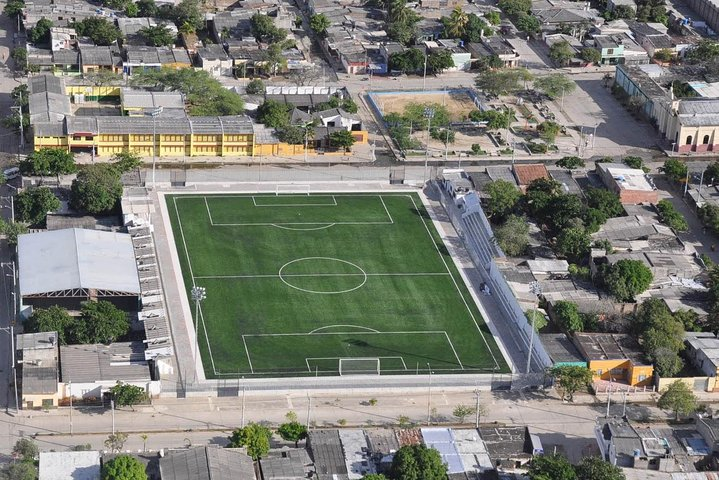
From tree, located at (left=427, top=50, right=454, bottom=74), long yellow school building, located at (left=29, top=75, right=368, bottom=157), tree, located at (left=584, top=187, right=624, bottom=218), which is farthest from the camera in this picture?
tree, located at (left=427, top=50, right=454, bottom=74)

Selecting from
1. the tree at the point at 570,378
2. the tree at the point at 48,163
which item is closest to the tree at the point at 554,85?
the tree at the point at 48,163

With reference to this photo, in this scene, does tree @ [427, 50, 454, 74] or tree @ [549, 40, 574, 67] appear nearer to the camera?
tree @ [427, 50, 454, 74]

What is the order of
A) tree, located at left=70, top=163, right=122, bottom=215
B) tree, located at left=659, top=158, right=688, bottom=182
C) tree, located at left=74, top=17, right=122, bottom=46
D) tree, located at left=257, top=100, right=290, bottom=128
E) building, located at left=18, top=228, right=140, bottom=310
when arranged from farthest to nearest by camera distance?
tree, located at left=74, top=17, right=122, bottom=46 < tree, located at left=257, top=100, right=290, bottom=128 < tree, located at left=659, top=158, right=688, bottom=182 < tree, located at left=70, top=163, right=122, bottom=215 < building, located at left=18, top=228, right=140, bottom=310

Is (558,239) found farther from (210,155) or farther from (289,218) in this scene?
(210,155)

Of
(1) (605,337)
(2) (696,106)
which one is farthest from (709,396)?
(2) (696,106)

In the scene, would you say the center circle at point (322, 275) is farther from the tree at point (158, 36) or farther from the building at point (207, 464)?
the tree at point (158, 36)

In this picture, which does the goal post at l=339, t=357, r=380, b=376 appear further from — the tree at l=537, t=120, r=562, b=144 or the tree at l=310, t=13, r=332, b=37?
the tree at l=310, t=13, r=332, b=37

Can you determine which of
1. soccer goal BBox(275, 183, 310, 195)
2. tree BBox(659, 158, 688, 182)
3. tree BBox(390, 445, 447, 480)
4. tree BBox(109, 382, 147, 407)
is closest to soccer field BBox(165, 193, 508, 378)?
soccer goal BBox(275, 183, 310, 195)

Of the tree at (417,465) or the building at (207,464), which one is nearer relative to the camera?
the building at (207,464)
